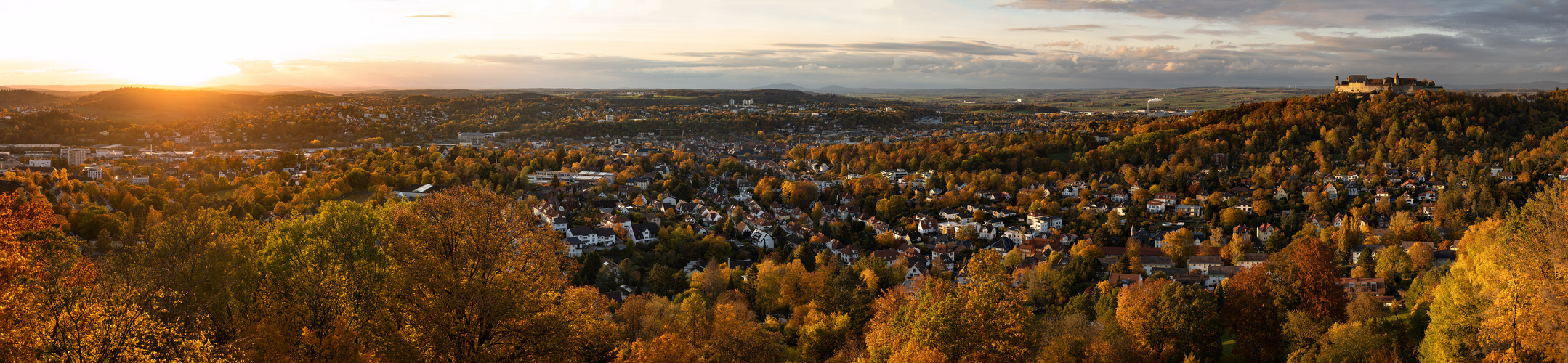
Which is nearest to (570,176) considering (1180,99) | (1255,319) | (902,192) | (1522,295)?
(902,192)

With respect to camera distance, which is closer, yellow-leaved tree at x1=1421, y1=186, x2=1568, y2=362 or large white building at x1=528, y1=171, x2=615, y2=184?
yellow-leaved tree at x1=1421, y1=186, x2=1568, y2=362

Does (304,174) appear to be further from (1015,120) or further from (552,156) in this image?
(1015,120)

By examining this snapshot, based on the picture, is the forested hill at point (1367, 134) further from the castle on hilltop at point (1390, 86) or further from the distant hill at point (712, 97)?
the distant hill at point (712, 97)

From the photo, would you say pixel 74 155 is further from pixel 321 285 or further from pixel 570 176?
pixel 321 285

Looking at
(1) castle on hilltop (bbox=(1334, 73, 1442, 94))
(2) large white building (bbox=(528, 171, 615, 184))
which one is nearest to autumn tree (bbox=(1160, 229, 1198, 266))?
(2) large white building (bbox=(528, 171, 615, 184))

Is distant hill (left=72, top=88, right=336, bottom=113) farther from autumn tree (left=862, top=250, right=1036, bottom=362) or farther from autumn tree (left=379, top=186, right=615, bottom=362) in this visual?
autumn tree (left=862, top=250, right=1036, bottom=362)

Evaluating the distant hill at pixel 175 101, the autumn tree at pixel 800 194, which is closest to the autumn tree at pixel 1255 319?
the autumn tree at pixel 800 194

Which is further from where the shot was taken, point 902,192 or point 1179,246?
point 902,192

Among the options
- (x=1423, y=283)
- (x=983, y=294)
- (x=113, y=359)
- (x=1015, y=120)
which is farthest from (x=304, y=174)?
(x=1015, y=120)
